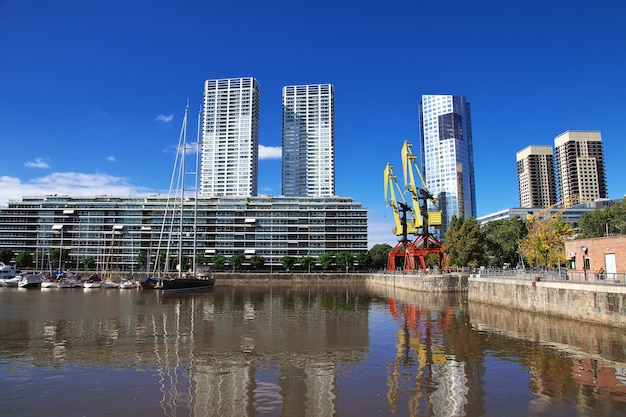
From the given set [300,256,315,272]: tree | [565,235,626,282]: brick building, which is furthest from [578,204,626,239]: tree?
[300,256,315,272]: tree

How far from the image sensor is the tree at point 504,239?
91512 millimetres

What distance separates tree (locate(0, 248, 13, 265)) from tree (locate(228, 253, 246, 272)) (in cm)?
7340

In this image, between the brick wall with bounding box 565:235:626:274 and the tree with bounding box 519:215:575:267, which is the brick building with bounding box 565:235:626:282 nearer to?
the brick wall with bounding box 565:235:626:274

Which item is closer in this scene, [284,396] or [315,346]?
[284,396]

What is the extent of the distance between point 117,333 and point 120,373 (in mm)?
11222

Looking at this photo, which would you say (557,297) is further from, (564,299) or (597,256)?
(597,256)

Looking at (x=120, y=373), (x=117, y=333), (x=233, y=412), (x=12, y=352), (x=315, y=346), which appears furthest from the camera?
(x=117, y=333)

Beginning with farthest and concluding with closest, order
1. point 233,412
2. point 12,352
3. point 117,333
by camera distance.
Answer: point 117,333 < point 12,352 < point 233,412

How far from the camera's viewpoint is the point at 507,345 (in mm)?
23438

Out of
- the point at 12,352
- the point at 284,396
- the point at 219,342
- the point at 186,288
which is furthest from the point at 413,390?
the point at 186,288

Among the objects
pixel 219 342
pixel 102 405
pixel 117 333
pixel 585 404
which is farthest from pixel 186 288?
pixel 585 404

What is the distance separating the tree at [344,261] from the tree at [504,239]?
5408 cm

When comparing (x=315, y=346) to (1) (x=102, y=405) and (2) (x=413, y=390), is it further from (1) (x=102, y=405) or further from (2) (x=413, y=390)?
(1) (x=102, y=405)

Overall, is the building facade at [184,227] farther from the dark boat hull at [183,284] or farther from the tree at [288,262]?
→ the dark boat hull at [183,284]
